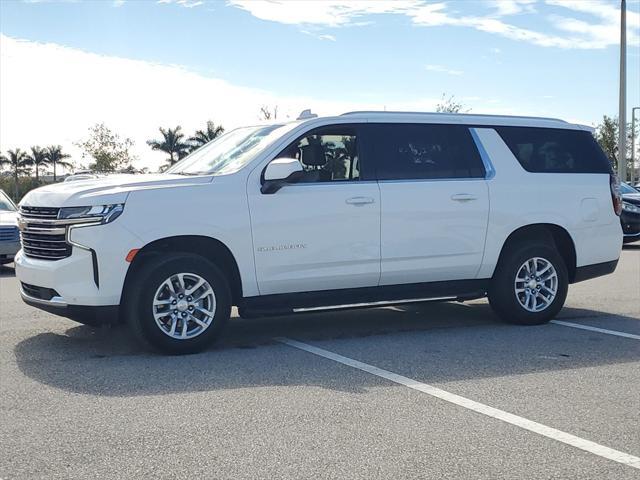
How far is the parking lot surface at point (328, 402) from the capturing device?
411 cm

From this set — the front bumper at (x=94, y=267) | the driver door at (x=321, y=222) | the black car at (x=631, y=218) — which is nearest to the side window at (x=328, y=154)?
the driver door at (x=321, y=222)

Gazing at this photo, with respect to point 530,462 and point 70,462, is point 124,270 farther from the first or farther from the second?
point 530,462

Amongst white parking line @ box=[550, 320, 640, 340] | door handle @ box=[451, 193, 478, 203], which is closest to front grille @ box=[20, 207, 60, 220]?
door handle @ box=[451, 193, 478, 203]

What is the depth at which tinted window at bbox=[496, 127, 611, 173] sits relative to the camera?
317 inches

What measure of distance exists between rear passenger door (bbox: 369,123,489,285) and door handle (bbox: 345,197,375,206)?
0.13m

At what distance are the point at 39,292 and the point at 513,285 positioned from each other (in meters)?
4.36

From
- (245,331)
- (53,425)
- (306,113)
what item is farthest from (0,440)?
(306,113)

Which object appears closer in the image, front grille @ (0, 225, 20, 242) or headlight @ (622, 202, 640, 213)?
front grille @ (0, 225, 20, 242)

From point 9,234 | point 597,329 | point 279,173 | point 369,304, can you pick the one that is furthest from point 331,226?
point 9,234

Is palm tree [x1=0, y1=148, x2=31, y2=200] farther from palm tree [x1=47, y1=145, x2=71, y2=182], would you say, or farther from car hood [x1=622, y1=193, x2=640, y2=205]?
car hood [x1=622, y1=193, x2=640, y2=205]

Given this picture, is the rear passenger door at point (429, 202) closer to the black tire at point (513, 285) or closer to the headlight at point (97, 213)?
the black tire at point (513, 285)

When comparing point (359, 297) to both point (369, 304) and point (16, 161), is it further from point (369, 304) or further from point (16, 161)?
point (16, 161)

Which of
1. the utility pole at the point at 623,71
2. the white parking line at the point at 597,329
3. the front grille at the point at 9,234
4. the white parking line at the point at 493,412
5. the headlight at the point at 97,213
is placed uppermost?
the utility pole at the point at 623,71

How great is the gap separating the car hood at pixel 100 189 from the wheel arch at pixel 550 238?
3.11m
